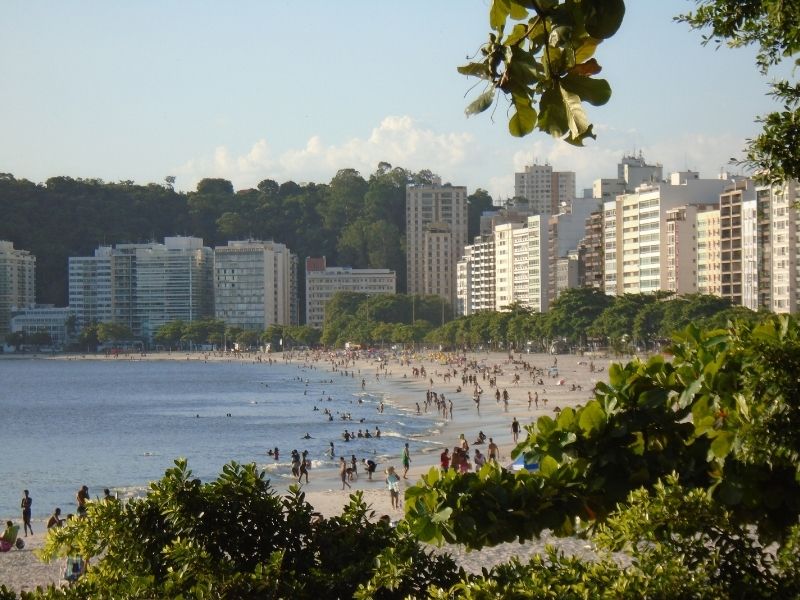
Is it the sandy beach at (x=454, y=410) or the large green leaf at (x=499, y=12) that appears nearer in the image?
the large green leaf at (x=499, y=12)

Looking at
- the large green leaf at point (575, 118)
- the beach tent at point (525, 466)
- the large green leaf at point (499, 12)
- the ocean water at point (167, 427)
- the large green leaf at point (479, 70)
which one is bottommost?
the ocean water at point (167, 427)

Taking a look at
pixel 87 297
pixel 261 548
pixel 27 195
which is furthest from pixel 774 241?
pixel 27 195

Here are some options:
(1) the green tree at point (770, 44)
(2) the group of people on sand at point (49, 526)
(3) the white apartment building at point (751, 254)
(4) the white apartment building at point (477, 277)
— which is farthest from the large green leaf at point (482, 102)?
(4) the white apartment building at point (477, 277)

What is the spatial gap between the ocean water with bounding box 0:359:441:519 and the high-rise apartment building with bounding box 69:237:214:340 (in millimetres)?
57397

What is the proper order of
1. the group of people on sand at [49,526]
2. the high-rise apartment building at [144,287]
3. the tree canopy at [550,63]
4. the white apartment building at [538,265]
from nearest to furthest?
the tree canopy at [550,63]
the group of people on sand at [49,526]
the white apartment building at [538,265]
the high-rise apartment building at [144,287]

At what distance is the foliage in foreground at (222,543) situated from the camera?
609 cm

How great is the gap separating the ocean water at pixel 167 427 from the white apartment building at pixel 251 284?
5480cm

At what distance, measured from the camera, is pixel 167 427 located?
190ft

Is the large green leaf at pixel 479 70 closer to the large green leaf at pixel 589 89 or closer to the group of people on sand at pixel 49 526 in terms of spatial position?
the large green leaf at pixel 589 89

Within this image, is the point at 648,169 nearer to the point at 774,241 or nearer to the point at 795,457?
the point at 774,241

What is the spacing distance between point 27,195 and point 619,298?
369 ft

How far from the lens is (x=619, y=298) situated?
3632 inches

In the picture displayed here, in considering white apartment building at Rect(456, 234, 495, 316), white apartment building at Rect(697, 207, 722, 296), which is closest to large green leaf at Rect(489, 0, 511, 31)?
white apartment building at Rect(697, 207, 722, 296)

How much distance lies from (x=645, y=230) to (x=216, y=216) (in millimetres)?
97439
